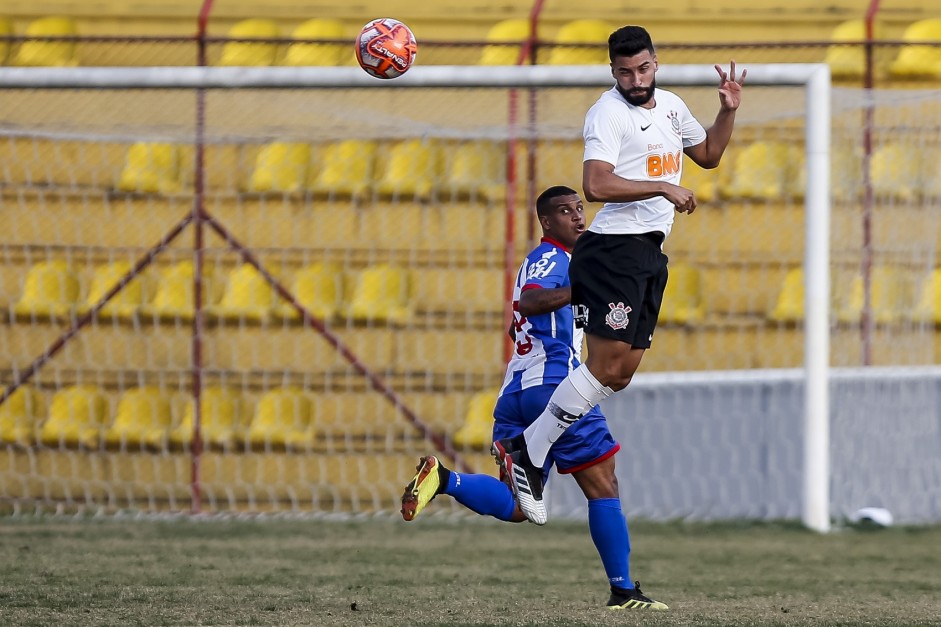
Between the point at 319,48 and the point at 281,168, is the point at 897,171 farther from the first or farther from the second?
the point at 281,168

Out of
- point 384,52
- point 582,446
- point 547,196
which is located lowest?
point 582,446

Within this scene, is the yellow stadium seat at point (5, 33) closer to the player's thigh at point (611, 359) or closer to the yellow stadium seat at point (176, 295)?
the yellow stadium seat at point (176, 295)

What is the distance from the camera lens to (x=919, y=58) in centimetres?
1025

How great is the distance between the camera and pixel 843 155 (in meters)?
9.57

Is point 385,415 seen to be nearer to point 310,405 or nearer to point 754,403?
point 310,405

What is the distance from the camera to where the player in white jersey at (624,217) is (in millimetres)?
5023

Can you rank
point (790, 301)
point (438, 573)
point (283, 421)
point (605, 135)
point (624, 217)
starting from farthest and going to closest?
point (283, 421)
point (790, 301)
point (438, 573)
point (624, 217)
point (605, 135)

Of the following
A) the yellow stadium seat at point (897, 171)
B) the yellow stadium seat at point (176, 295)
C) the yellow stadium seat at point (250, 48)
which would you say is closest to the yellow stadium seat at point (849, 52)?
the yellow stadium seat at point (897, 171)

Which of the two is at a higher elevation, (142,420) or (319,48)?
(319,48)

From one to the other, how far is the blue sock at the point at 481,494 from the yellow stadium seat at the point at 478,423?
412cm

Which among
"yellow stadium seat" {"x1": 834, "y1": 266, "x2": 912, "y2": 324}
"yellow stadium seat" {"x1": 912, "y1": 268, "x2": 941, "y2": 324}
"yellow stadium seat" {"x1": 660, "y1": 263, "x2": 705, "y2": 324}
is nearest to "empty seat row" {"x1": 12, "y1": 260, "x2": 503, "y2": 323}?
"yellow stadium seat" {"x1": 660, "y1": 263, "x2": 705, "y2": 324}

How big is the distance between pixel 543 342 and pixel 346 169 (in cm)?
499

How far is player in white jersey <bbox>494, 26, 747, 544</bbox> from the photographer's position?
5.02 metres

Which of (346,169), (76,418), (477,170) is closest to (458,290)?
(477,170)
